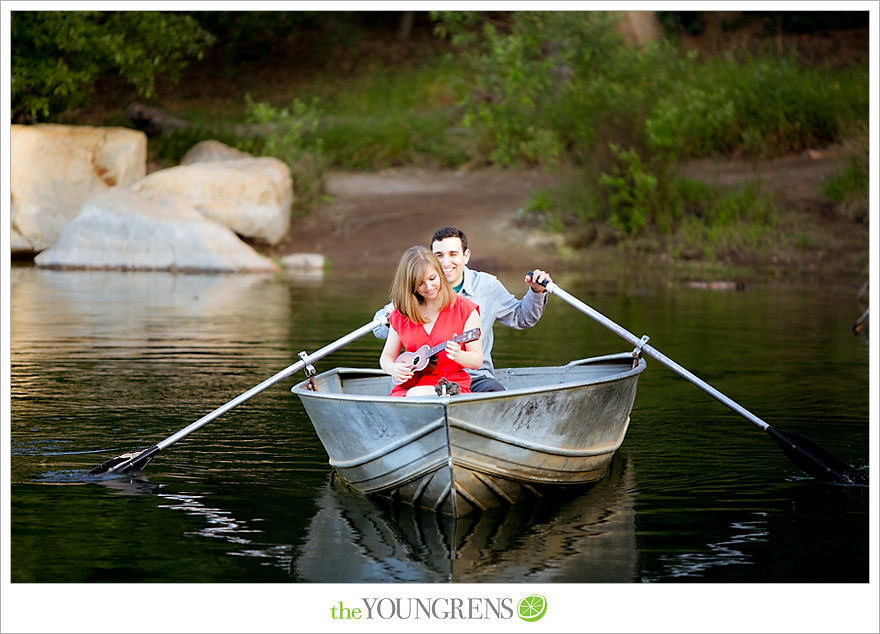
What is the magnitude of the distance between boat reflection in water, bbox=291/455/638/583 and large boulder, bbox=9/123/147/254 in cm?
1660

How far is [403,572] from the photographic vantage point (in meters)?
4.85

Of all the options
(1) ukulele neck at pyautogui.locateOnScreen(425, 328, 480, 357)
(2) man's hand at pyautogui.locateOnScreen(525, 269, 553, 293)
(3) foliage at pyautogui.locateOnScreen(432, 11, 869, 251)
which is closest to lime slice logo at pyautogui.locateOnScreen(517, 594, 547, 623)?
(1) ukulele neck at pyautogui.locateOnScreen(425, 328, 480, 357)

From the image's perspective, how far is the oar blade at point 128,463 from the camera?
6.34m

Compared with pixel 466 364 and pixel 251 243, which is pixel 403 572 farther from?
pixel 251 243

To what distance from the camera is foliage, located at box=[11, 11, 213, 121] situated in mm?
21453

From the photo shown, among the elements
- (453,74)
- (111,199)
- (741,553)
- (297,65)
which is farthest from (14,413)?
(297,65)

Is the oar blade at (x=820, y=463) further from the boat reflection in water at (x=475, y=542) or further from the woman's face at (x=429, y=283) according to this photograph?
the woman's face at (x=429, y=283)

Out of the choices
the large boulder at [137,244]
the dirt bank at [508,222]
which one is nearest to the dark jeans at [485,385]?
the dirt bank at [508,222]

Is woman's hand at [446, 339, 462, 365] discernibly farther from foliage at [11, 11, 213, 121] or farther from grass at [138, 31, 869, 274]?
foliage at [11, 11, 213, 121]

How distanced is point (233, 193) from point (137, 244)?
6.53 feet

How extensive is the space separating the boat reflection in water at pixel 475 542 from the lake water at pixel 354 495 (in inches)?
0.6

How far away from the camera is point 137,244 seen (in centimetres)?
2048

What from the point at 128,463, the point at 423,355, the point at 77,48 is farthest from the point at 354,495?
the point at 77,48

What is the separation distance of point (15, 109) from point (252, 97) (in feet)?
27.2
